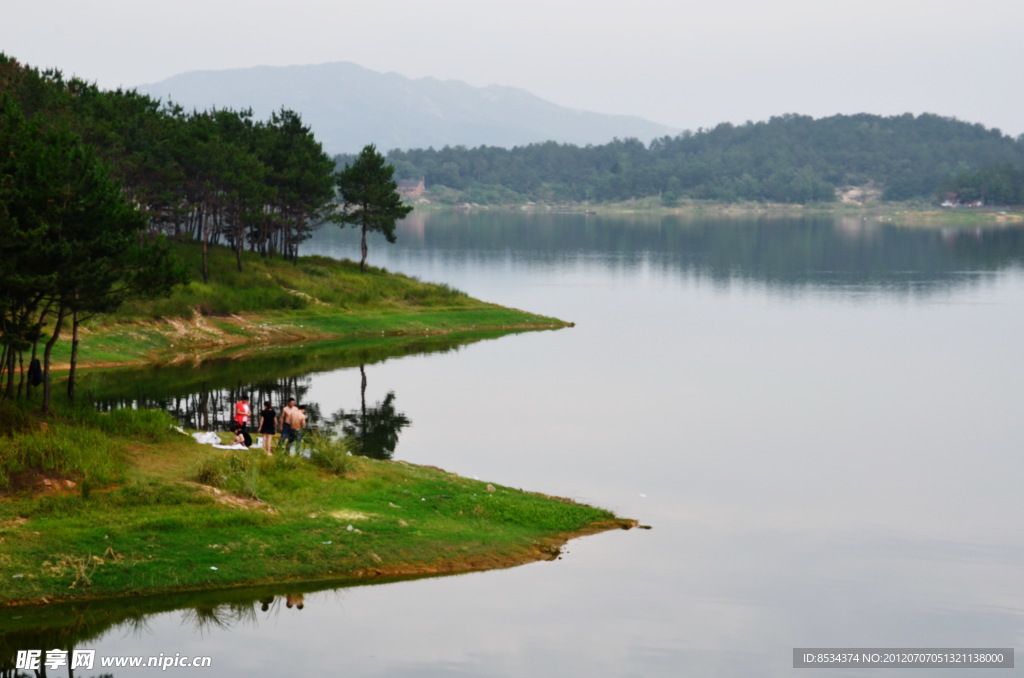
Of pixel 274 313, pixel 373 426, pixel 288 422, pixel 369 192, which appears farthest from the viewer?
pixel 369 192

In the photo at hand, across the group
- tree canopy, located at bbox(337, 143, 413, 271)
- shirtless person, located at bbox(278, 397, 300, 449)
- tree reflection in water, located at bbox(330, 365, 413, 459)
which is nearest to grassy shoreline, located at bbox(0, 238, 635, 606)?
shirtless person, located at bbox(278, 397, 300, 449)

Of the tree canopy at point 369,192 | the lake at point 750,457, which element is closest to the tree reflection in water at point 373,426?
the lake at point 750,457

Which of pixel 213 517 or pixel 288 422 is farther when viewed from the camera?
pixel 288 422

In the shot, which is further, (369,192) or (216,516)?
(369,192)

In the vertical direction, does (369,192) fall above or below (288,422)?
above

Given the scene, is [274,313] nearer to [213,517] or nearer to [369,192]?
→ [369,192]

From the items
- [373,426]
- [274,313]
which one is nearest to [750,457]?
[373,426]

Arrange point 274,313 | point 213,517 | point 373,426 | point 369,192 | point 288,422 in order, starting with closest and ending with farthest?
point 213,517
point 288,422
point 373,426
point 274,313
point 369,192

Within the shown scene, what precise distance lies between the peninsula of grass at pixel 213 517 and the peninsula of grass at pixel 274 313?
92.3ft

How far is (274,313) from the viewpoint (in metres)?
81.1

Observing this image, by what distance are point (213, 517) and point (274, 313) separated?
52562mm

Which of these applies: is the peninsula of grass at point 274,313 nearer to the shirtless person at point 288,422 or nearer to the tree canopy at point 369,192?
the tree canopy at point 369,192

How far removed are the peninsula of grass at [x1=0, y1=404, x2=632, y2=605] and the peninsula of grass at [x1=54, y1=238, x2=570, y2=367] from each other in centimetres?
2812

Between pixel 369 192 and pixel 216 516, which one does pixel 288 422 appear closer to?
pixel 216 516
